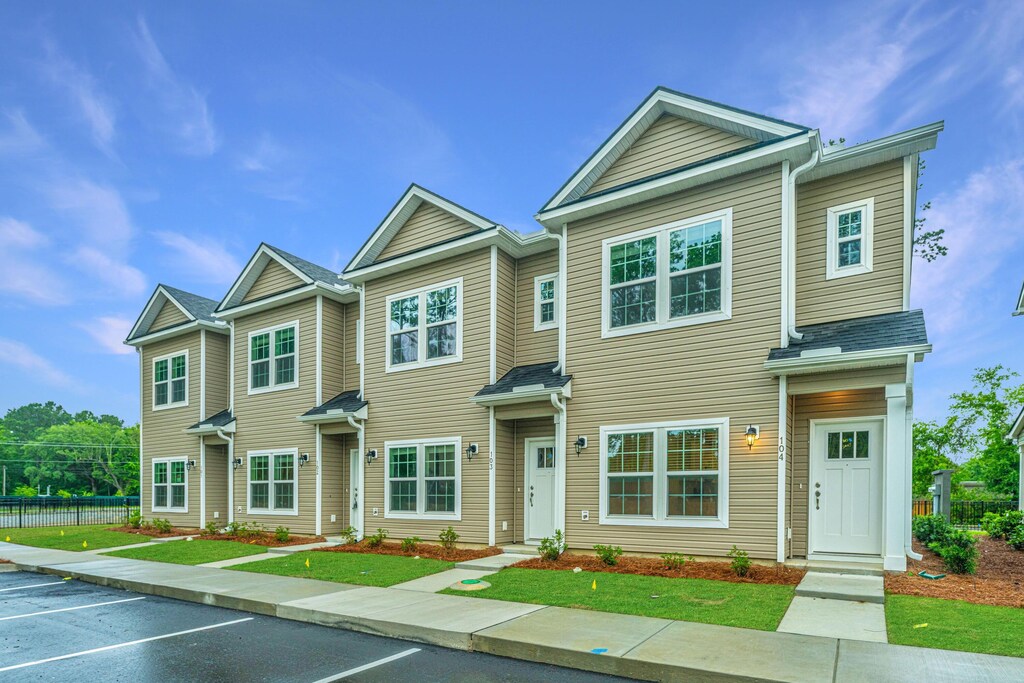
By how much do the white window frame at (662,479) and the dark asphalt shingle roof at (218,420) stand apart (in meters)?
12.0

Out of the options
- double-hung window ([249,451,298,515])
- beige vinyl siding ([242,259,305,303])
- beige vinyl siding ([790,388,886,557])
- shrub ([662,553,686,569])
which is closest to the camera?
shrub ([662,553,686,569])

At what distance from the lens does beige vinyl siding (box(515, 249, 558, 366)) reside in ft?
43.4

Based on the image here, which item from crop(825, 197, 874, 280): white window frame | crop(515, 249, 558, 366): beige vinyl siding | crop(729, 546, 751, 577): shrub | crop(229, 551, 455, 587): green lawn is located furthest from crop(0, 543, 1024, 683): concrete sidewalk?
crop(825, 197, 874, 280): white window frame

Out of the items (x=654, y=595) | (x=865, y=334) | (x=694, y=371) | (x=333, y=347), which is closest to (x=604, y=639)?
(x=654, y=595)

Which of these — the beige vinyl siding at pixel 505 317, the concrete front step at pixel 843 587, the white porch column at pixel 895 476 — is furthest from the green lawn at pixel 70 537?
the white porch column at pixel 895 476

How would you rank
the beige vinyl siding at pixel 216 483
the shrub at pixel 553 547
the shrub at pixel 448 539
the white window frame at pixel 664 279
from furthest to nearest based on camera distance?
1. the beige vinyl siding at pixel 216 483
2. the shrub at pixel 448 539
3. the shrub at pixel 553 547
4. the white window frame at pixel 664 279

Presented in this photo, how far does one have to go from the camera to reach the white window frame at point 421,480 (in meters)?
13.1

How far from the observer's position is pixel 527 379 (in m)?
12.4

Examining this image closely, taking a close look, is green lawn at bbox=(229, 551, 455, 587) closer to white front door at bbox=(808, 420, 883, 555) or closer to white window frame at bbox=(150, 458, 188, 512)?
white front door at bbox=(808, 420, 883, 555)

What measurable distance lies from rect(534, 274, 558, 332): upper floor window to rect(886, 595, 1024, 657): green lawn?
25.4 ft

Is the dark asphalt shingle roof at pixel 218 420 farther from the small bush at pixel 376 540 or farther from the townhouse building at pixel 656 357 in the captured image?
the small bush at pixel 376 540

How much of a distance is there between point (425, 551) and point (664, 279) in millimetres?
7010

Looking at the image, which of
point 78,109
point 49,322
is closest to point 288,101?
point 78,109

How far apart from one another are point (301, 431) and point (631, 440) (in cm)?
942
